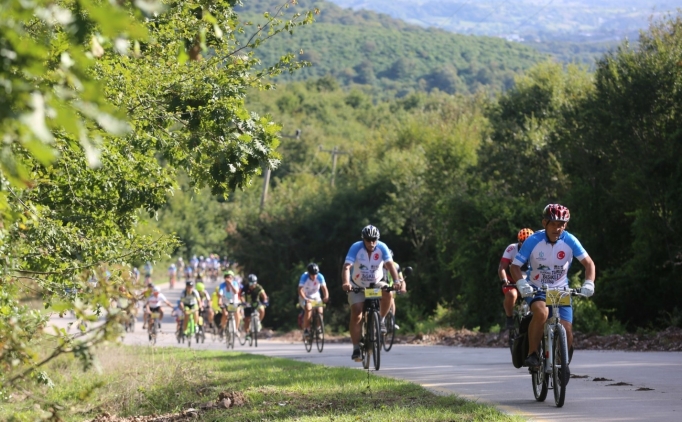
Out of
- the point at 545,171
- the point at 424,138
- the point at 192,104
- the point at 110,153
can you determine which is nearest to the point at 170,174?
the point at 110,153

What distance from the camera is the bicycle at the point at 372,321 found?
14781 millimetres

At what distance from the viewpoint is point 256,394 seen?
12.6 meters

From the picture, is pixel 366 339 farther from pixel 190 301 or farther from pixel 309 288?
pixel 190 301

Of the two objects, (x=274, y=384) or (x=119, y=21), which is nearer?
(x=119, y=21)

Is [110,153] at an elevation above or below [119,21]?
above

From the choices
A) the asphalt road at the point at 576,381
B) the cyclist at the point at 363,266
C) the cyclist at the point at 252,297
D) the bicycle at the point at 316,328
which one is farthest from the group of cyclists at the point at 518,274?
the cyclist at the point at 252,297

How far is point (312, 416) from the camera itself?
33.4 feet

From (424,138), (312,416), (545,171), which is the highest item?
(424,138)

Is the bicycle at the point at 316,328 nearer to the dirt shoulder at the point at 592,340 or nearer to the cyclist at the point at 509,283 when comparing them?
the dirt shoulder at the point at 592,340

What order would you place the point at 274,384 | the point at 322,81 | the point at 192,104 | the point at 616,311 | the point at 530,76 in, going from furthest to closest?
the point at 322,81 → the point at 530,76 → the point at 616,311 → the point at 274,384 → the point at 192,104

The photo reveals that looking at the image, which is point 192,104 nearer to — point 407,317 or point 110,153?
point 110,153

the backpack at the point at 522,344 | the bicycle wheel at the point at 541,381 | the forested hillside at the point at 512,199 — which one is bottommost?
the bicycle wheel at the point at 541,381

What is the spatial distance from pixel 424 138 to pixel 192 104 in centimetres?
5019

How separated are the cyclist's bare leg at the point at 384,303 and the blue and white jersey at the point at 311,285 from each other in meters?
8.18
